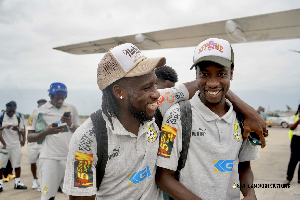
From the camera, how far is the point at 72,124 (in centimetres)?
457

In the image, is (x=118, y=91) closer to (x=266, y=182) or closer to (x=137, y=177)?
(x=137, y=177)

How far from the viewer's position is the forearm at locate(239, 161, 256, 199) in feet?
6.11

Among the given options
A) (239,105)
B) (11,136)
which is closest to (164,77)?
(239,105)

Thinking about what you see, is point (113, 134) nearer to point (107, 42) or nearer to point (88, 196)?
point (88, 196)

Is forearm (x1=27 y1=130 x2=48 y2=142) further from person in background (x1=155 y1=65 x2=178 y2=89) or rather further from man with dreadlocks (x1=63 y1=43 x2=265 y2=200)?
man with dreadlocks (x1=63 y1=43 x2=265 y2=200)

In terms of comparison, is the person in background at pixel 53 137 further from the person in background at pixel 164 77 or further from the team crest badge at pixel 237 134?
the team crest badge at pixel 237 134

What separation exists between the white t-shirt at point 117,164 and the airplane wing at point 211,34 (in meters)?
5.97

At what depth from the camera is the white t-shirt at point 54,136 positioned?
4.13 meters

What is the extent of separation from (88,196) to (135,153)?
1.35 ft

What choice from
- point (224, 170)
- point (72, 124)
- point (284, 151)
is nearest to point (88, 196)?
point (224, 170)

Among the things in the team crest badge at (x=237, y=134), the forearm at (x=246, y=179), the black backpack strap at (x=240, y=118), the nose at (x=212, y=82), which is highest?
the nose at (x=212, y=82)

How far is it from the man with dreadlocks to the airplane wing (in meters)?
5.80

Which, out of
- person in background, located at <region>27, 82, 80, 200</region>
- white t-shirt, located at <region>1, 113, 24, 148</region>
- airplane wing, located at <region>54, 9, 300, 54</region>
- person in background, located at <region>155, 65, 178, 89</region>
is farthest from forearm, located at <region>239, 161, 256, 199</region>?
white t-shirt, located at <region>1, 113, 24, 148</region>

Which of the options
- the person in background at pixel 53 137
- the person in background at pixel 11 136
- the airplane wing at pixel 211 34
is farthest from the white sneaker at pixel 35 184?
the airplane wing at pixel 211 34
